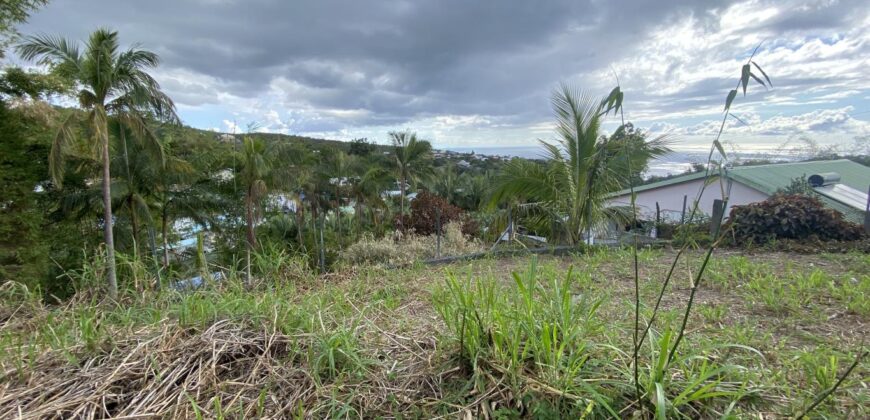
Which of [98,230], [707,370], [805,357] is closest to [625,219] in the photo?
[805,357]

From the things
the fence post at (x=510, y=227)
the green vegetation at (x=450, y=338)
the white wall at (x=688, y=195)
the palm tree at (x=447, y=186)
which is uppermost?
the green vegetation at (x=450, y=338)

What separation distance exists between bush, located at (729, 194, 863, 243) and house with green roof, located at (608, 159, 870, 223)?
19.2 feet

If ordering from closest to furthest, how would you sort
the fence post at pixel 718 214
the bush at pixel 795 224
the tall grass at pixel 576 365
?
1. the fence post at pixel 718 214
2. the tall grass at pixel 576 365
3. the bush at pixel 795 224

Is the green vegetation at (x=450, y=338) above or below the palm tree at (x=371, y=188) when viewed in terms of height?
above

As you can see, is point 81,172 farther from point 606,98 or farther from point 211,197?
point 606,98

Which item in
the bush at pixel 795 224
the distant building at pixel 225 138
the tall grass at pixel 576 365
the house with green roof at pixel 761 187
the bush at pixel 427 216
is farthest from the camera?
the distant building at pixel 225 138

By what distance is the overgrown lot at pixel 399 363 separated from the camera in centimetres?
141

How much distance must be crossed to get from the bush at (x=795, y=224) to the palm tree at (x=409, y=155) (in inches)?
744

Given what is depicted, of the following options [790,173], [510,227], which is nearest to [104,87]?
[510,227]

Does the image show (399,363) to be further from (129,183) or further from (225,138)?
(225,138)

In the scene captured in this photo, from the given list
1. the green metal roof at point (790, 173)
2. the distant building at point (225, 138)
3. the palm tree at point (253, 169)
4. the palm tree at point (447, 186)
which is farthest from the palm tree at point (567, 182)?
the palm tree at point (447, 186)

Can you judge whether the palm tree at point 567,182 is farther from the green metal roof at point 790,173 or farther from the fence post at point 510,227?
the green metal roof at point 790,173

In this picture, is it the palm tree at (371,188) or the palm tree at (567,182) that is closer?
the palm tree at (567,182)

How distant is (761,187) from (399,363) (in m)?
17.8
